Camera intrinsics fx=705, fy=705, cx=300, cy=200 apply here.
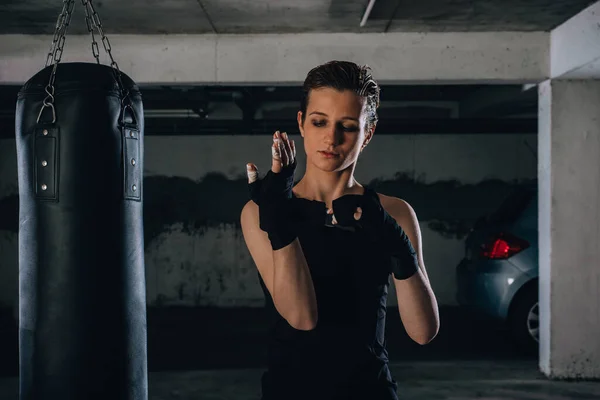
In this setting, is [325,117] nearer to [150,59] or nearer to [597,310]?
[150,59]

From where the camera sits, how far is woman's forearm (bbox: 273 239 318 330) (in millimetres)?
1718

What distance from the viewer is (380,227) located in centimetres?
175

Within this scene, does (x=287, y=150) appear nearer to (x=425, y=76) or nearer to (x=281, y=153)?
(x=281, y=153)

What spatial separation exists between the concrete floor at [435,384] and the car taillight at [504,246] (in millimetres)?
989

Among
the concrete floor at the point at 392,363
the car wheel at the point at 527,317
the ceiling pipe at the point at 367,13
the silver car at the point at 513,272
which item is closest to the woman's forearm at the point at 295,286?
the ceiling pipe at the point at 367,13

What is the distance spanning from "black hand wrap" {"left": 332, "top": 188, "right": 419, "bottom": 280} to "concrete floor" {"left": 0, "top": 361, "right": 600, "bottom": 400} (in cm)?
372

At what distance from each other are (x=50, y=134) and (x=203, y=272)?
7065 mm

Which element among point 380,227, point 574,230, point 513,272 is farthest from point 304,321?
point 513,272

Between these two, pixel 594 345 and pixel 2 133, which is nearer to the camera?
pixel 594 345

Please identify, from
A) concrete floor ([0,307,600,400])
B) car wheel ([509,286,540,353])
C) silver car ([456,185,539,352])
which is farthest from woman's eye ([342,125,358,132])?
car wheel ([509,286,540,353])

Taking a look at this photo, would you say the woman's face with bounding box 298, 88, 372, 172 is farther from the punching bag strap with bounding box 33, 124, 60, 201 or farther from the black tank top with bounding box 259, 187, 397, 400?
the punching bag strap with bounding box 33, 124, 60, 201

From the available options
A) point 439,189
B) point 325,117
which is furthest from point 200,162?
point 325,117

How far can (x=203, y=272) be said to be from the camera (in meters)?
9.73

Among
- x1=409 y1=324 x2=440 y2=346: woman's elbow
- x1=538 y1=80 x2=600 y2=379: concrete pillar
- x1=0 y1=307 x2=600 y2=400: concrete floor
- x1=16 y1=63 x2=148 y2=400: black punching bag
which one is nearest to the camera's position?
x1=409 y1=324 x2=440 y2=346: woman's elbow
